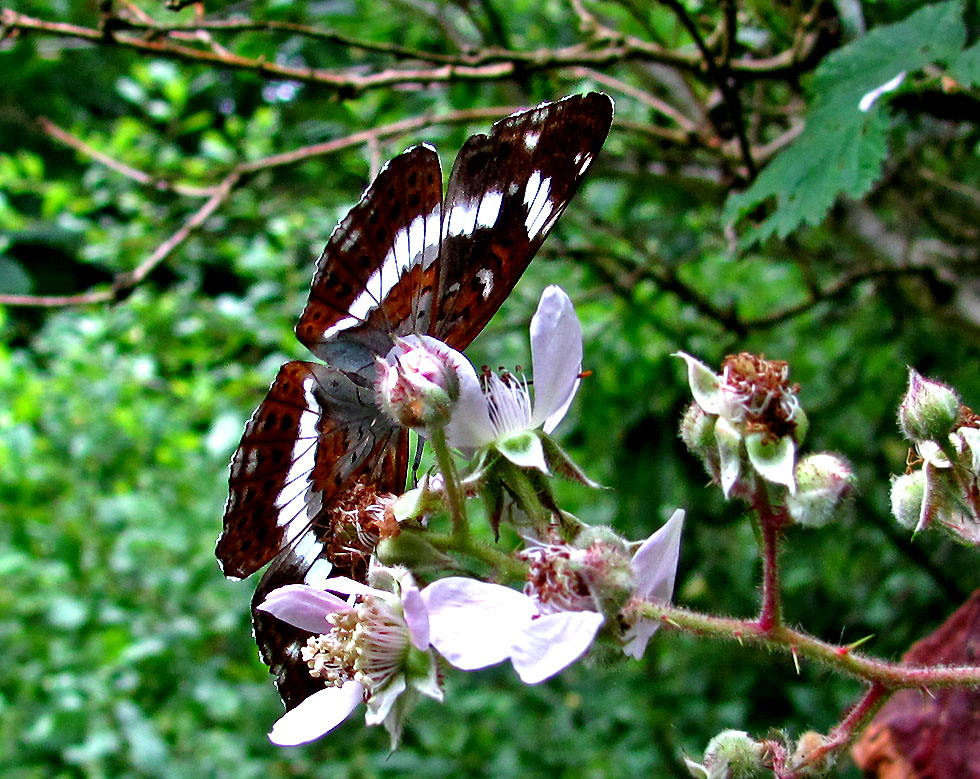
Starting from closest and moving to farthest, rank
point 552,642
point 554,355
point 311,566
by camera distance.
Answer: point 552,642
point 554,355
point 311,566

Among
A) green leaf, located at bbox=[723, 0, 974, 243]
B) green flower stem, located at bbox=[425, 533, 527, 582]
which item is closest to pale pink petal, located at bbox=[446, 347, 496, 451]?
green flower stem, located at bbox=[425, 533, 527, 582]

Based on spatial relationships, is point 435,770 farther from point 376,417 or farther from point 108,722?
point 376,417

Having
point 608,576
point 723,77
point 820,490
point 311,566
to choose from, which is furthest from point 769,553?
point 723,77

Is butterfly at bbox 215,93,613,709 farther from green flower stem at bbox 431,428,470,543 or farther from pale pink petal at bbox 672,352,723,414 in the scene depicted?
pale pink petal at bbox 672,352,723,414

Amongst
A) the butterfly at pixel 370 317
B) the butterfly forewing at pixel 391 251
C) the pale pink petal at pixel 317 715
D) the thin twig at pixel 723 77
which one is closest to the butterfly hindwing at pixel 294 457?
the butterfly at pixel 370 317

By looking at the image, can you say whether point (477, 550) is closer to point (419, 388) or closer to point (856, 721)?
point (419, 388)

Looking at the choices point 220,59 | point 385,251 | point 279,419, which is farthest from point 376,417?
point 220,59

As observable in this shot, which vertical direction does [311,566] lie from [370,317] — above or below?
below
